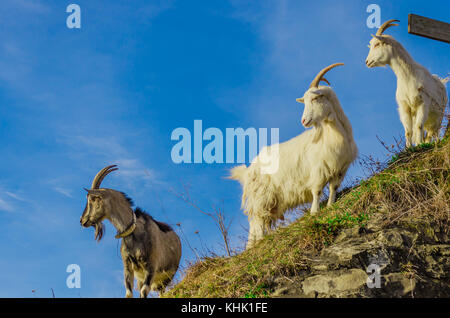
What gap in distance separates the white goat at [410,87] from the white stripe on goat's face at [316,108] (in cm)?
203

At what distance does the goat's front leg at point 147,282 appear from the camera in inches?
354

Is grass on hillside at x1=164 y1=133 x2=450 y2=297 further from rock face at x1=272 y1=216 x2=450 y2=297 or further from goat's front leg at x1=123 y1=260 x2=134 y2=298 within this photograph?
goat's front leg at x1=123 y1=260 x2=134 y2=298

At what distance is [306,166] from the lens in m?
10.2

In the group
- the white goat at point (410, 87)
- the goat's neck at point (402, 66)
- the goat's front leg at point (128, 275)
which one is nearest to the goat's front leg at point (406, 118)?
the white goat at point (410, 87)

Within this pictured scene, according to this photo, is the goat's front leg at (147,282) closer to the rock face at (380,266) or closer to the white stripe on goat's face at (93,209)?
the white stripe on goat's face at (93,209)

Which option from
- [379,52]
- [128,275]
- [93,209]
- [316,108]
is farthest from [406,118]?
[93,209]

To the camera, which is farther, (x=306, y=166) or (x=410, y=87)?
(x=410, y=87)

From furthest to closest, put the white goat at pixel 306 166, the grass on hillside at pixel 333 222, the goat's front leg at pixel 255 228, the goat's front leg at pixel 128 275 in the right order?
1. the goat's front leg at pixel 255 228
2. the white goat at pixel 306 166
3. the goat's front leg at pixel 128 275
4. the grass on hillside at pixel 333 222

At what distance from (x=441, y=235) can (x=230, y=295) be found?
10.3 ft

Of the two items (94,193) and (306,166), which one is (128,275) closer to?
(94,193)

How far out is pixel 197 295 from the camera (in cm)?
816

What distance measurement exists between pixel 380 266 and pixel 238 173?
5.02 m

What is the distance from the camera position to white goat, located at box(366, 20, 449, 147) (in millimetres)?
10789
